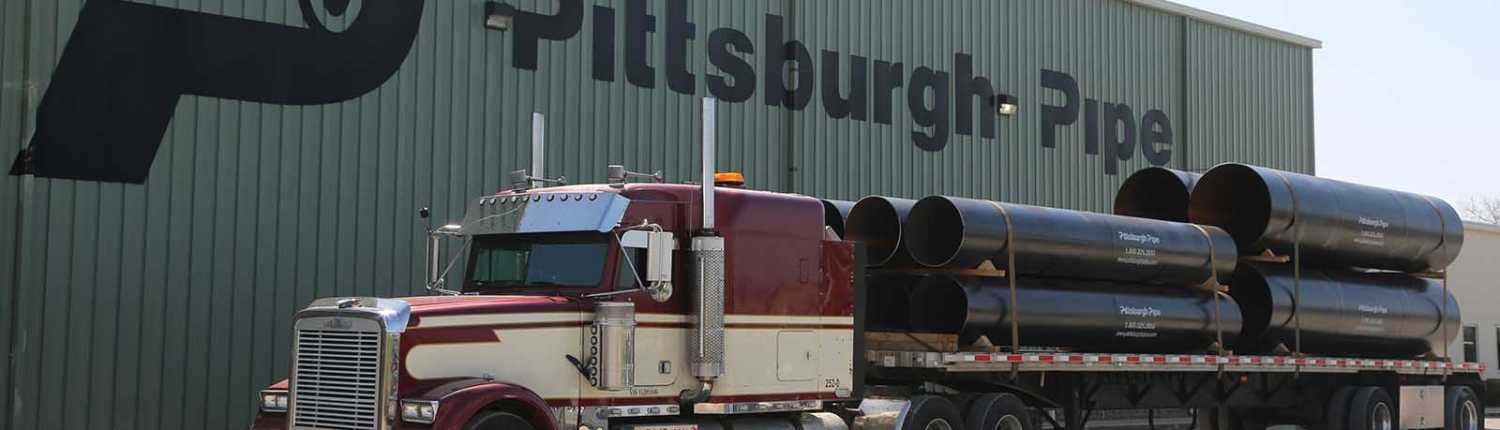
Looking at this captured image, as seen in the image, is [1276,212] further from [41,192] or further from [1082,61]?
[41,192]

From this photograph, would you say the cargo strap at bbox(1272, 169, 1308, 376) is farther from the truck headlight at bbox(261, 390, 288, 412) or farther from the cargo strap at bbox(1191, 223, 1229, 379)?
the truck headlight at bbox(261, 390, 288, 412)

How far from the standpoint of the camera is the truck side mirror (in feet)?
35.7

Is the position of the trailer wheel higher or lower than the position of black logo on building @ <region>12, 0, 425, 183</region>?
lower

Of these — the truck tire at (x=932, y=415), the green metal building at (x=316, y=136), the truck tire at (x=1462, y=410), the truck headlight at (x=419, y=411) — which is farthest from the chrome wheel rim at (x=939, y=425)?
the truck tire at (x=1462, y=410)

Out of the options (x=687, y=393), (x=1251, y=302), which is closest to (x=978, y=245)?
(x=687, y=393)

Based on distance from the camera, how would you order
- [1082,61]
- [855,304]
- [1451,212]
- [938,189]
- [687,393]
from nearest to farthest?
[687,393] → [855,304] → [1451,212] → [938,189] → [1082,61]

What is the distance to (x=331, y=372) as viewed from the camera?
10172 mm

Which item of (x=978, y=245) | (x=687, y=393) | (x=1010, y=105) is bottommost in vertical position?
(x=687, y=393)

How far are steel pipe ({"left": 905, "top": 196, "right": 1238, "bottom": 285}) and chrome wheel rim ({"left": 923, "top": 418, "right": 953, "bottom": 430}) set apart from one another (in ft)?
4.52

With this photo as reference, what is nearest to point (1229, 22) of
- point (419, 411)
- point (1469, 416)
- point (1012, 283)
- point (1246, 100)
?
point (1246, 100)

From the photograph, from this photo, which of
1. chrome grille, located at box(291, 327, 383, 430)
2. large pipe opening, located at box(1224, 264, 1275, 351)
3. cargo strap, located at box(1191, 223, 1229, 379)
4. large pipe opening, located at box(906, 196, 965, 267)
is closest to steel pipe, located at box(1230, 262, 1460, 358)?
large pipe opening, located at box(1224, 264, 1275, 351)

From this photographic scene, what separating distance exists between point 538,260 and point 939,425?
3990 millimetres

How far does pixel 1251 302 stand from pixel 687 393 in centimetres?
778

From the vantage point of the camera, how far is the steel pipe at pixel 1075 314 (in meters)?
13.6
